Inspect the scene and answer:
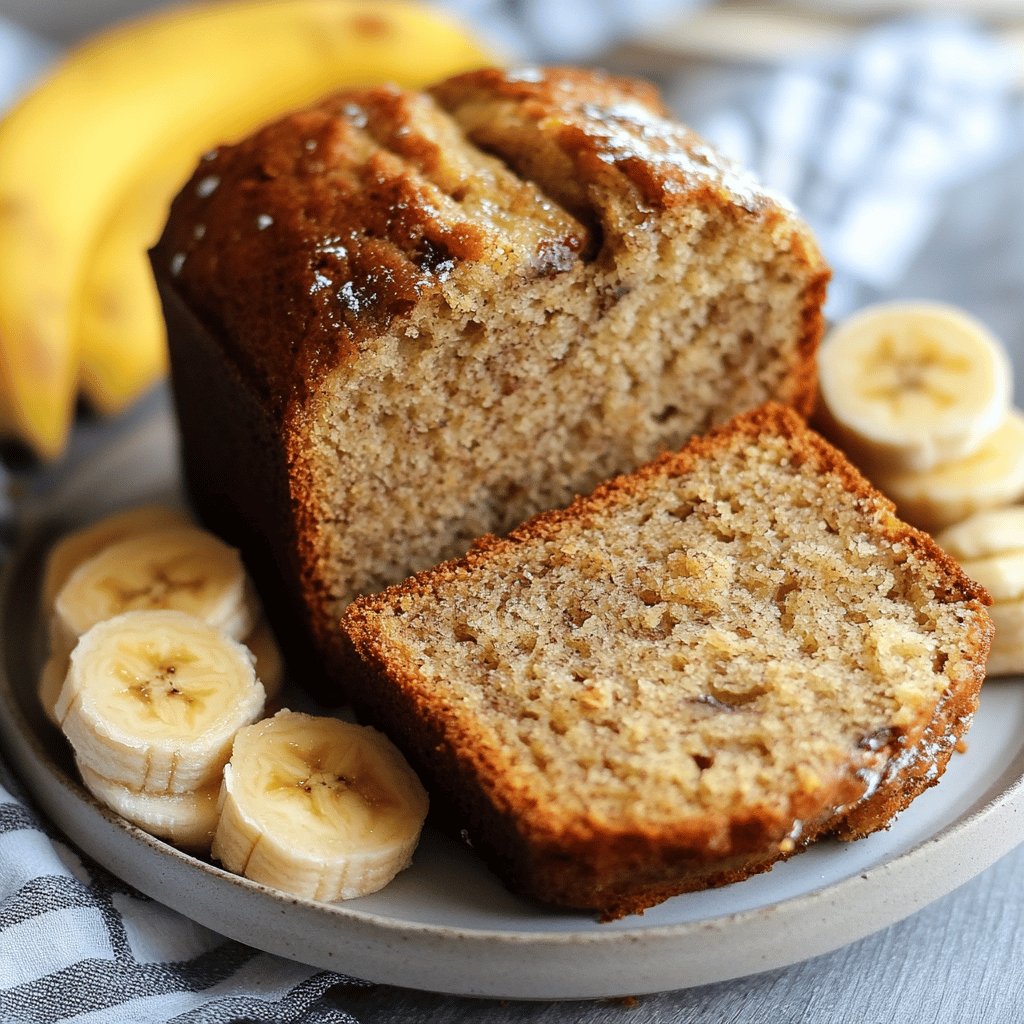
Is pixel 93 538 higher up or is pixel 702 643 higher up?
pixel 702 643

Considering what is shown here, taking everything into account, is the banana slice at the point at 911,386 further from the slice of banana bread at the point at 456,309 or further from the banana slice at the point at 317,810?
the banana slice at the point at 317,810

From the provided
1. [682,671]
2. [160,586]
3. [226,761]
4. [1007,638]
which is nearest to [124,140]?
[160,586]

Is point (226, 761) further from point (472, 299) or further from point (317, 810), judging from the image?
point (472, 299)

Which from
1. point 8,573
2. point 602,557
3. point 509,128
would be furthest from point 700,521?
point 8,573

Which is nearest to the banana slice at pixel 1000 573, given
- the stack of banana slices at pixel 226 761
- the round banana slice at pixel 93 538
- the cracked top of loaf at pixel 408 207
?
the cracked top of loaf at pixel 408 207

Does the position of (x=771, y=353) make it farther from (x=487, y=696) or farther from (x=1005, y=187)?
(x=1005, y=187)

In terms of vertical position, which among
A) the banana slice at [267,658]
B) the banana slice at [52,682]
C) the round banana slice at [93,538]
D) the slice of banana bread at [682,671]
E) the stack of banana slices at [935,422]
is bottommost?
the banana slice at [52,682]

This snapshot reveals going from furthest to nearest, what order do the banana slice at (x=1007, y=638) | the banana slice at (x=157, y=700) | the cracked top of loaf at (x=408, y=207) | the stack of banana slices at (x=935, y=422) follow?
the stack of banana slices at (x=935, y=422) → the banana slice at (x=1007, y=638) → the cracked top of loaf at (x=408, y=207) → the banana slice at (x=157, y=700)
